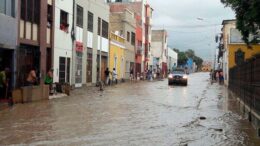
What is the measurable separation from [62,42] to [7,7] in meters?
9.62

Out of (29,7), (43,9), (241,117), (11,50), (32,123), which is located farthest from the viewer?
(43,9)

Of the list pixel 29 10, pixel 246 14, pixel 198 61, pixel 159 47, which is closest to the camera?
pixel 246 14

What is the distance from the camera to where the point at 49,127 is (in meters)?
14.5

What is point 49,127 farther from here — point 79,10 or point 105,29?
point 105,29

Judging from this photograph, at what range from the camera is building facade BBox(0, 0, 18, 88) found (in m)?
23.6

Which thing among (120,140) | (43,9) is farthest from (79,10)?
(120,140)

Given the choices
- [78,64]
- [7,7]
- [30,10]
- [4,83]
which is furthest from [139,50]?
[4,83]

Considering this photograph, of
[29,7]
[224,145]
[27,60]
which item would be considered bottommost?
[224,145]

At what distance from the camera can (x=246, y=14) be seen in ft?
54.4

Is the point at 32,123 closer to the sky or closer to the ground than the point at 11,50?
closer to the ground

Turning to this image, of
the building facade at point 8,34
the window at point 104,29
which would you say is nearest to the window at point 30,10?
the building facade at point 8,34

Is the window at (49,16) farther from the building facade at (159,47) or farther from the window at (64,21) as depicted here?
the building facade at (159,47)

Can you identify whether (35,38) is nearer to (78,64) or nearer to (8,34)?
(8,34)

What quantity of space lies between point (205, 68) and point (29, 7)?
14994 centimetres
